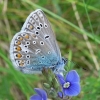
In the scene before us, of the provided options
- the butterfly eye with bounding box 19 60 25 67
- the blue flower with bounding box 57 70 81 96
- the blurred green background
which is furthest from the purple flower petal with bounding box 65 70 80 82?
the blurred green background

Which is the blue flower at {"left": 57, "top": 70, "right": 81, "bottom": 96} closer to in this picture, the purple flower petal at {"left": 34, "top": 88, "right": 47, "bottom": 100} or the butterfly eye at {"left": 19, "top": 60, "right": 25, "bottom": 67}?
the purple flower petal at {"left": 34, "top": 88, "right": 47, "bottom": 100}

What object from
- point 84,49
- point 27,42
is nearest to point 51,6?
point 84,49

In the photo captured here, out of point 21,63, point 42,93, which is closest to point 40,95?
point 42,93

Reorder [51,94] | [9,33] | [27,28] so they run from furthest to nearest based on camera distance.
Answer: [9,33] → [27,28] → [51,94]

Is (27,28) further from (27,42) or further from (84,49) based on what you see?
(84,49)

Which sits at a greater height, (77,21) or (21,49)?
(77,21)

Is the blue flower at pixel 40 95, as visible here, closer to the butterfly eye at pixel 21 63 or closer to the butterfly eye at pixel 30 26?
the butterfly eye at pixel 21 63

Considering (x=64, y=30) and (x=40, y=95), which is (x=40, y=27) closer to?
(x=40, y=95)
